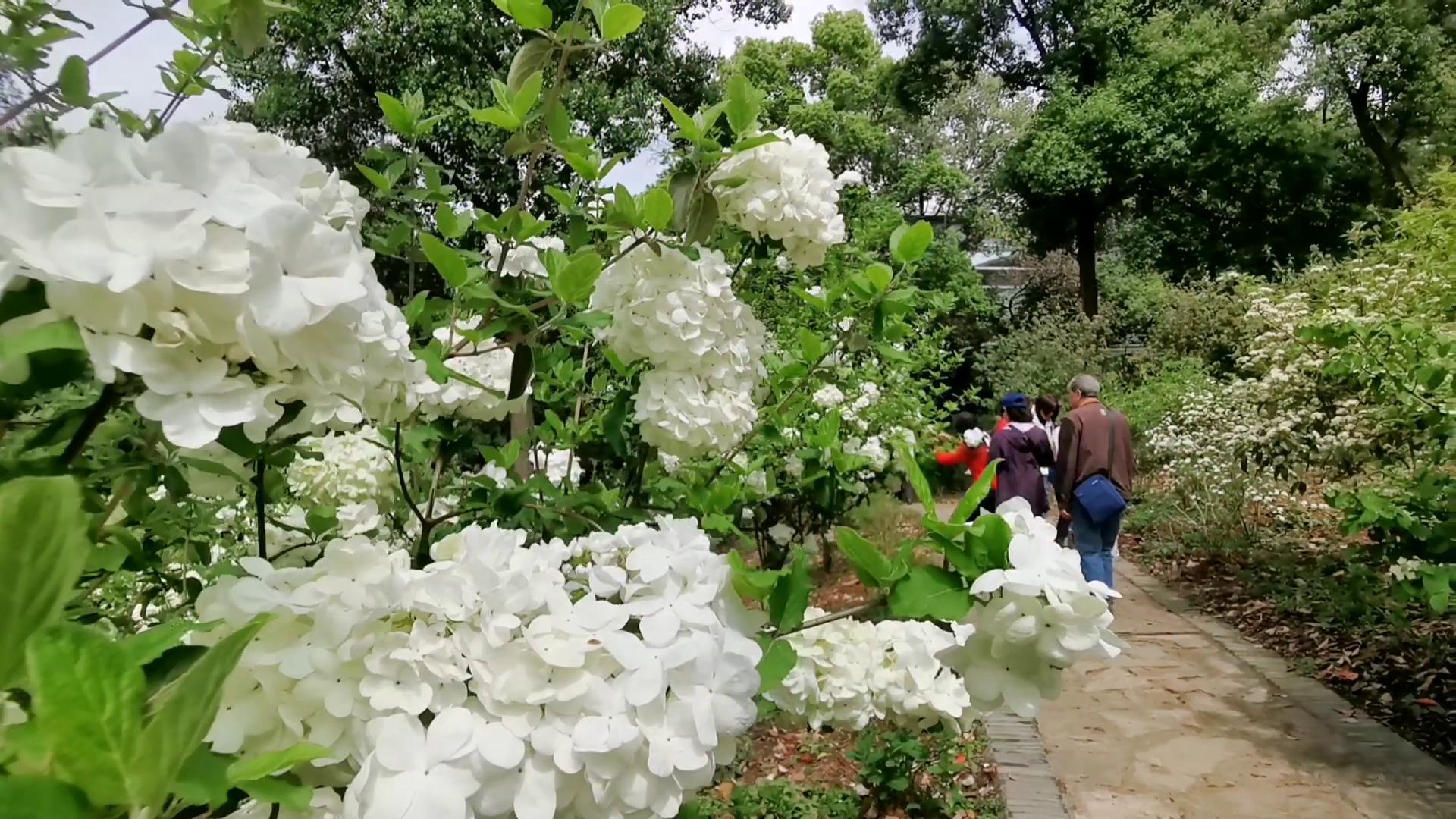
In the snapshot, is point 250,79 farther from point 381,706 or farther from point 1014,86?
point 1014,86

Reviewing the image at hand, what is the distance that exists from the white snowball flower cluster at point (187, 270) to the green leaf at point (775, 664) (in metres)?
0.40

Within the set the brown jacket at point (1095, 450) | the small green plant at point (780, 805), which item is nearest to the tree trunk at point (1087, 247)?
the brown jacket at point (1095, 450)

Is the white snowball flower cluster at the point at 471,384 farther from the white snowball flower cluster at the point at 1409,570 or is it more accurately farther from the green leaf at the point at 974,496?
the white snowball flower cluster at the point at 1409,570

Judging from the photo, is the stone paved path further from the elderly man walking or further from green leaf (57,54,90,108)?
green leaf (57,54,90,108)

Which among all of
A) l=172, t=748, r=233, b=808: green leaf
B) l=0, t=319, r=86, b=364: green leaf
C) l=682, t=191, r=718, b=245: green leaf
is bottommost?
l=172, t=748, r=233, b=808: green leaf

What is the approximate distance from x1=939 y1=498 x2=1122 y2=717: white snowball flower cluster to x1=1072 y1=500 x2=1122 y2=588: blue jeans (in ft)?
15.2

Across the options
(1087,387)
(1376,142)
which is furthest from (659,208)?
(1376,142)

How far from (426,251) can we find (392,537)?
61 centimetres

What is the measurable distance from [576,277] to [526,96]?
0.23m

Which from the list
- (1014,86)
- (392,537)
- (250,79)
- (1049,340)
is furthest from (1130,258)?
(392,537)

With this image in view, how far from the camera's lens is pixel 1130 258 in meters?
16.2

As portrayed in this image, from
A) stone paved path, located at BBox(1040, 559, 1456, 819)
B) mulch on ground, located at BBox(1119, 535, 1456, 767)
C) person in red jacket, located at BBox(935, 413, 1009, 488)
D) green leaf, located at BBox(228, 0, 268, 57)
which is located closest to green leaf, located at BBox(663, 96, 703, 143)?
green leaf, located at BBox(228, 0, 268, 57)

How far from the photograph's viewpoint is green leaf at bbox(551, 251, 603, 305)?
1158mm

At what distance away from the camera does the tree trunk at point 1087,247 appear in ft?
46.7
